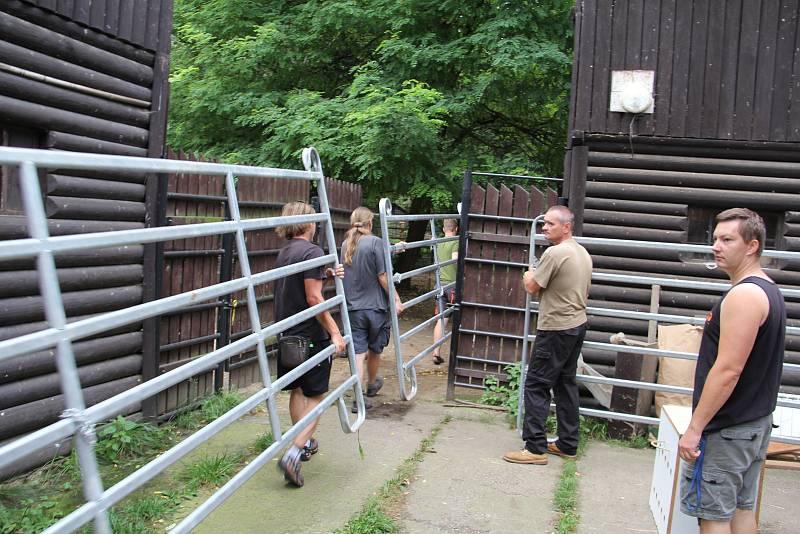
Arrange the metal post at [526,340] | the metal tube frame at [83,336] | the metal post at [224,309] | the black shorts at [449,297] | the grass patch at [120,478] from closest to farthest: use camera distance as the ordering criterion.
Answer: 1. the metal tube frame at [83,336]
2. the grass patch at [120,478]
3. the metal post at [526,340]
4. the metal post at [224,309]
5. the black shorts at [449,297]

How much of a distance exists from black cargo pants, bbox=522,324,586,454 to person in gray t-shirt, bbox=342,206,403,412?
166 cm

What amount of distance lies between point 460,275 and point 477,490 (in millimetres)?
3271

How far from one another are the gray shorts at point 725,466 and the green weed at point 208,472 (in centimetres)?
305

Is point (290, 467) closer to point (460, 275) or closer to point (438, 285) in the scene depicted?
point (460, 275)

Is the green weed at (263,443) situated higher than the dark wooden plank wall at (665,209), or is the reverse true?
the dark wooden plank wall at (665,209)

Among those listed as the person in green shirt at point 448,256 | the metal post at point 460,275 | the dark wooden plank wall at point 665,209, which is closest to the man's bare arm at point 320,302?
the metal post at point 460,275

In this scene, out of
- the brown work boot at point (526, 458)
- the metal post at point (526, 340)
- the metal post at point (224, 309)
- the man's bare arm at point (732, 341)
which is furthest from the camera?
the metal post at point (224, 309)

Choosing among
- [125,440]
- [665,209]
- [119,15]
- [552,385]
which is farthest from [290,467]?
[665,209]

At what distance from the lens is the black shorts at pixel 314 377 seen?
16.3 feet

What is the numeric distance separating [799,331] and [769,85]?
332 cm

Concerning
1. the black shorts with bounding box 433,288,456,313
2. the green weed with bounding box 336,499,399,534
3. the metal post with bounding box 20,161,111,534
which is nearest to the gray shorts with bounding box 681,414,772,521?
the green weed with bounding box 336,499,399,534

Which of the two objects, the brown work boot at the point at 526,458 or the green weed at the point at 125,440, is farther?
the brown work boot at the point at 526,458

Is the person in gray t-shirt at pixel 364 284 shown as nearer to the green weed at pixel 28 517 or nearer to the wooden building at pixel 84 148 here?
the wooden building at pixel 84 148

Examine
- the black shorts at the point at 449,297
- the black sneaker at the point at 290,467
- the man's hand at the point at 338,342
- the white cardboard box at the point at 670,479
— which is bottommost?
the black sneaker at the point at 290,467
